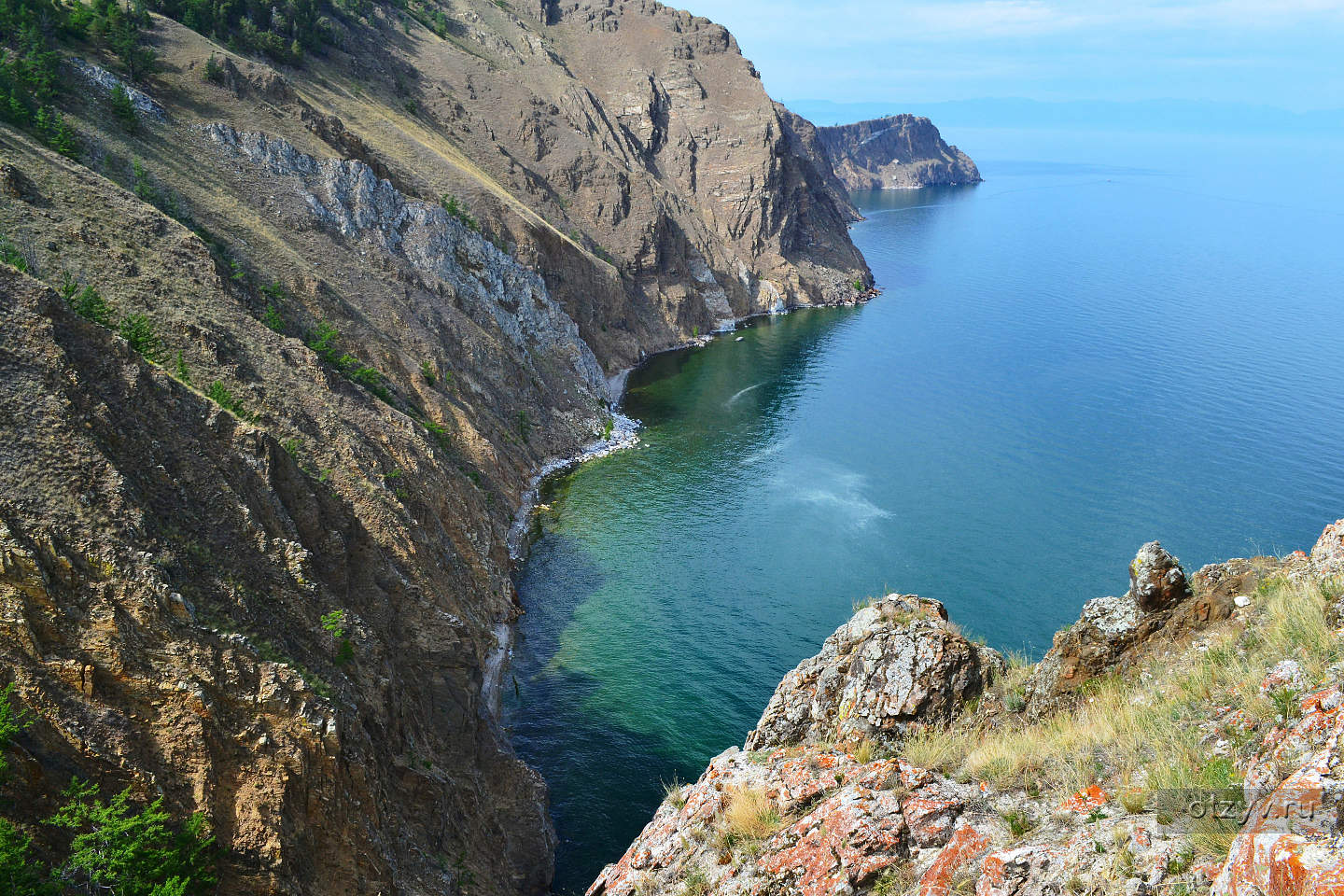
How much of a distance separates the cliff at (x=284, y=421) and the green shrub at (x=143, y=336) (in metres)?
0.21

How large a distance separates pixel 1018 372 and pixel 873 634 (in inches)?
2748

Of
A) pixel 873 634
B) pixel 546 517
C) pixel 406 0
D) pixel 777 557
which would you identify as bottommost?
pixel 546 517

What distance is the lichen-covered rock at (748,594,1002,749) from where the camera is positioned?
59.6ft

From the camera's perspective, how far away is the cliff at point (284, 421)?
66.6ft

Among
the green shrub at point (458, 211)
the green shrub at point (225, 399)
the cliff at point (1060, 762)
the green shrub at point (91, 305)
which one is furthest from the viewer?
the green shrub at point (458, 211)

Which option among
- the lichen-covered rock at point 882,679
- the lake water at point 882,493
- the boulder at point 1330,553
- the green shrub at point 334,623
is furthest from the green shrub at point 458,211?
the boulder at point 1330,553

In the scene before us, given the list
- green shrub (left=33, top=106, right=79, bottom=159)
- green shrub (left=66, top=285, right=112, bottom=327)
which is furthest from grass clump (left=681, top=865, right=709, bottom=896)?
green shrub (left=33, top=106, right=79, bottom=159)

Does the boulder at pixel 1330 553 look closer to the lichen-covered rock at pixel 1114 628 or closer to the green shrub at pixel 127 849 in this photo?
the lichen-covered rock at pixel 1114 628

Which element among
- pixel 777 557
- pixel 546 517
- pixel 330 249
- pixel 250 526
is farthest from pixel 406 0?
pixel 250 526

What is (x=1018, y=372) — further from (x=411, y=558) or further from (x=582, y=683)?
(x=411, y=558)

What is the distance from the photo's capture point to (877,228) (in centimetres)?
17362

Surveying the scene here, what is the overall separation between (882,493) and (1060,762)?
1805 inches

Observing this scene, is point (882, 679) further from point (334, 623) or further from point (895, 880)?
point (334, 623)

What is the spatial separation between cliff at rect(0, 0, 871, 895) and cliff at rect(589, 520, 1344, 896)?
958 cm
